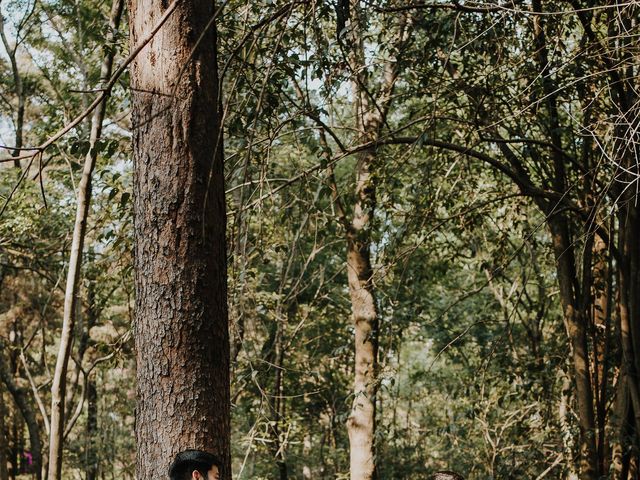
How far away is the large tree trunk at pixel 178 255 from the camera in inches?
128

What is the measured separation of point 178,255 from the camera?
3324mm

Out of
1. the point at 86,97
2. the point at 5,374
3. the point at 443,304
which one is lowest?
the point at 5,374

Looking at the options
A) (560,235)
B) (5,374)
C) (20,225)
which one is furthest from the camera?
(5,374)

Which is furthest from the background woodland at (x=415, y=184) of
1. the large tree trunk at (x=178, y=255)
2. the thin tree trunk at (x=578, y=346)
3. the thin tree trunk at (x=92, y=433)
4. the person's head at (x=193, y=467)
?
the thin tree trunk at (x=92, y=433)

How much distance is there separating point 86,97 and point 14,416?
14.2 metres

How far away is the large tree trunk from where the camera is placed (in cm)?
326

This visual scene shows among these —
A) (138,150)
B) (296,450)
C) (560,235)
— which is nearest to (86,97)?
(560,235)

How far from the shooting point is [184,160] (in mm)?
3404

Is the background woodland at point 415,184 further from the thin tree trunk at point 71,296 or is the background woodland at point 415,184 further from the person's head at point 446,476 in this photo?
the person's head at point 446,476

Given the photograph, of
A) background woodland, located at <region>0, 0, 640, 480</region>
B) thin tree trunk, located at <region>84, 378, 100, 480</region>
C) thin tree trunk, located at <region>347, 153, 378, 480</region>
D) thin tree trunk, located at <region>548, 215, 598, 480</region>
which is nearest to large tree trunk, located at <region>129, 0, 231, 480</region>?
background woodland, located at <region>0, 0, 640, 480</region>

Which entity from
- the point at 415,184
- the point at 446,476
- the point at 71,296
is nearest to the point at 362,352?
the point at 415,184

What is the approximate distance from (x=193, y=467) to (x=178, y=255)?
0.81 m

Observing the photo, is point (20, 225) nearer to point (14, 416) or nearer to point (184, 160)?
point (184, 160)

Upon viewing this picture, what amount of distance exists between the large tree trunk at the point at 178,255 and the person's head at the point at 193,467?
67 mm
